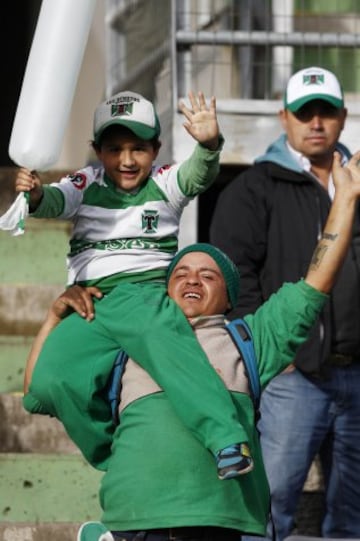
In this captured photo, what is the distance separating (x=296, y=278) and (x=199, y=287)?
1.13 metres

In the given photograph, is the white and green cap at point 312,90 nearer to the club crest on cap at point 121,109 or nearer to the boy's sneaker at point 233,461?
the club crest on cap at point 121,109

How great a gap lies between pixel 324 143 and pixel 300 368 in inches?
32.4

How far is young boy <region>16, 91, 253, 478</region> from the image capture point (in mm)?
4020

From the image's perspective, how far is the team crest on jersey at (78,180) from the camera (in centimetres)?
452

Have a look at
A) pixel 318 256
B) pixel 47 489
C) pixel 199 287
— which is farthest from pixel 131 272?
pixel 47 489

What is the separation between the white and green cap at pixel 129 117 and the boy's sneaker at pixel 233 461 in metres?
1.05

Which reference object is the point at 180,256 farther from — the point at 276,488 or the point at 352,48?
the point at 352,48

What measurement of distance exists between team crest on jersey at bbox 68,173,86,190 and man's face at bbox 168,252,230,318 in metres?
0.43

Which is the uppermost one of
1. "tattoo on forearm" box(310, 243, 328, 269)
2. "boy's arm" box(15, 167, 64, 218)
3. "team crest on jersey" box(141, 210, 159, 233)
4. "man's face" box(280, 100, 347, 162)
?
"man's face" box(280, 100, 347, 162)

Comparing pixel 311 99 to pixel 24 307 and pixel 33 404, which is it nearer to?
pixel 33 404

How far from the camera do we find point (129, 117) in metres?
4.48

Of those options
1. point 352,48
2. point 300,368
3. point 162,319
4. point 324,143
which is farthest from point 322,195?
point 352,48

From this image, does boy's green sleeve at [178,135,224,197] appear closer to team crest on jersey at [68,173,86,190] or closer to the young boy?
the young boy

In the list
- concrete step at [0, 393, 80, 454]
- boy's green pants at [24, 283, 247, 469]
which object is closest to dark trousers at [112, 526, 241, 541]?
boy's green pants at [24, 283, 247, 469]
